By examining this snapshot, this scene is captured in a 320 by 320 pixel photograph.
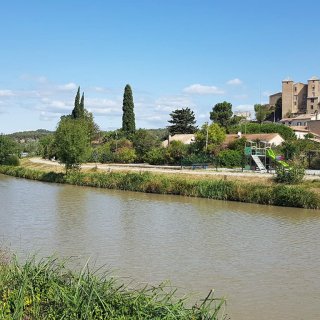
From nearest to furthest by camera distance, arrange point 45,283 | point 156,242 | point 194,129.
Answer: point 45,283, point 156,242, point 194,129

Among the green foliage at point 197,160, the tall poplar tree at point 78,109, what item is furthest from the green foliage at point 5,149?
the green foliage at point 197,160

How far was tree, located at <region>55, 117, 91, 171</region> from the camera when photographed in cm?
4688

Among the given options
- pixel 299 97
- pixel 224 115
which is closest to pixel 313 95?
pixel 299 97

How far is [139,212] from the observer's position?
27.1 metres

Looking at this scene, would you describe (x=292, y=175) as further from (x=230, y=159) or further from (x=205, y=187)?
(x=230, y=159)

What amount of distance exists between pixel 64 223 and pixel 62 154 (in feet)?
81.9

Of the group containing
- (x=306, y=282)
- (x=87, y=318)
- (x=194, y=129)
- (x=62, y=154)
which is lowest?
(x=306, y=282)

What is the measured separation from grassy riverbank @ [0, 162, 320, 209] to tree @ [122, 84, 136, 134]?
88.5 feet

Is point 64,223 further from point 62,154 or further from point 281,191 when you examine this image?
point 62,154

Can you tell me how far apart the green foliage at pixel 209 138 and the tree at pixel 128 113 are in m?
20.4

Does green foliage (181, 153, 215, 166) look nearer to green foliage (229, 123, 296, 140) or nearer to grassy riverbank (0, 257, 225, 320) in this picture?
green foliage (229, 123, 296, 140)

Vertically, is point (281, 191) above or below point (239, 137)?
below

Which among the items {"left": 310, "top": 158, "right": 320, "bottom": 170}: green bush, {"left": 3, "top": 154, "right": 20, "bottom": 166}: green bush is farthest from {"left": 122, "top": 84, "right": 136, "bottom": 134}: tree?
{"left": 310, "top": 158, "right": 320, "bottom": 170}: green bush

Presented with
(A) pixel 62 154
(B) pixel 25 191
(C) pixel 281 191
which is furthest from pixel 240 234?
(A) pixel 62 154
